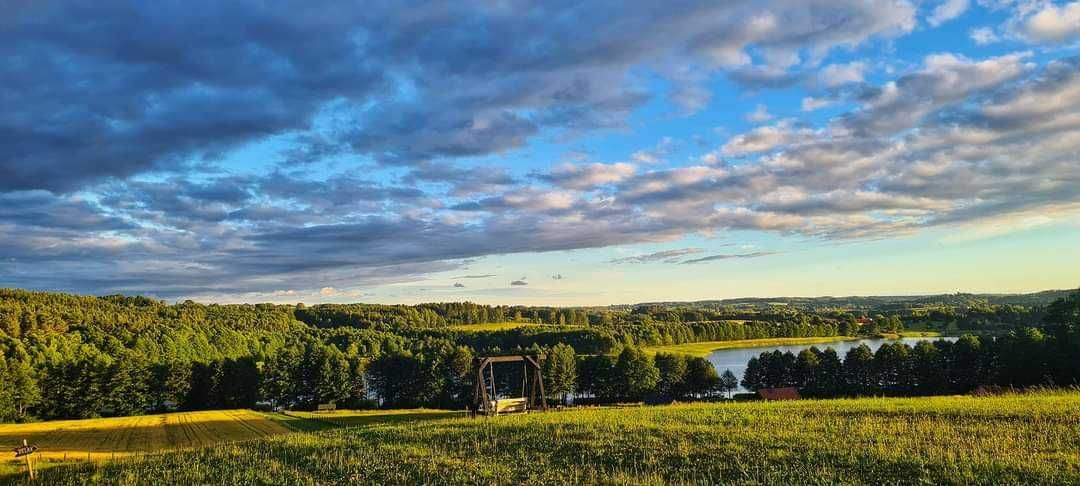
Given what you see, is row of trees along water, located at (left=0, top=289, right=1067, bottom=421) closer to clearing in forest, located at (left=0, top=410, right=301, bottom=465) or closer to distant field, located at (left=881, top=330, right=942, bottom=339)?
clearing in forest, located at (left=0, top=410, right=301, bottom=465)

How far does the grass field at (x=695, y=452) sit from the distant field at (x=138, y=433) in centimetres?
1906

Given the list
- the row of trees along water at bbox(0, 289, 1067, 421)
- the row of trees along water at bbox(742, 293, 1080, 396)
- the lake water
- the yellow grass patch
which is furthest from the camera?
the lake water

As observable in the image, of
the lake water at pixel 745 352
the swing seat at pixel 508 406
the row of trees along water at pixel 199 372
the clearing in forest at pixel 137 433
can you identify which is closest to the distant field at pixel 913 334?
the lake water at pixel 745 352

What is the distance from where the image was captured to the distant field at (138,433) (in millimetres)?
38500

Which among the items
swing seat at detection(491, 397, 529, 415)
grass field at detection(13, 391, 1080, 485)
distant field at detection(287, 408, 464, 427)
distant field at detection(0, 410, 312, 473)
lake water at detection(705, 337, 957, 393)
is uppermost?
grass field at detection(13, 391, 1080, 485)

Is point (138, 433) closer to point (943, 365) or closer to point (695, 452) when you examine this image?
point (695, 452)

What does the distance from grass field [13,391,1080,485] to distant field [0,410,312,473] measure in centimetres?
1906

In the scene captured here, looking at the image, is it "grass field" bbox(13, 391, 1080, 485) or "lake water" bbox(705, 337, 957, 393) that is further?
"lake water" bbox(705, 337, 957, 393)

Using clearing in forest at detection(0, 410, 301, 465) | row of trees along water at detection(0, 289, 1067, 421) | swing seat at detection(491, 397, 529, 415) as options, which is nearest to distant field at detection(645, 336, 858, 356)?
row of trees along water at detection(0, 289, 1067, 421)

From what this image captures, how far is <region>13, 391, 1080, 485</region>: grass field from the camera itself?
12.1 meters

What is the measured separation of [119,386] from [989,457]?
7968 centimetres

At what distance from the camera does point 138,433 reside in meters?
46.9

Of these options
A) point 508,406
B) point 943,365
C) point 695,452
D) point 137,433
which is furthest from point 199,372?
point 943,365

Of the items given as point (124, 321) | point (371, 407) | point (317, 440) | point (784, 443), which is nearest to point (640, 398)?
point (371, 407)
